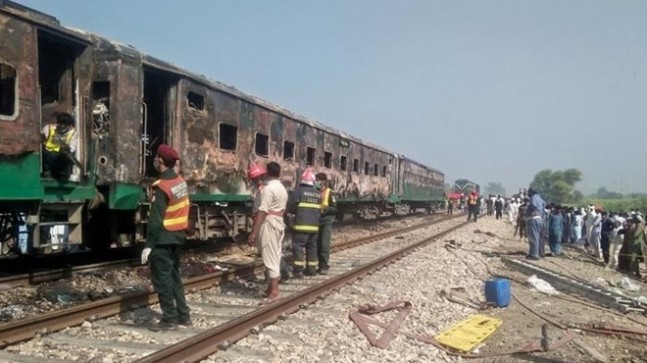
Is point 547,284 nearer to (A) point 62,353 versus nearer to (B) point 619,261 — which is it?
(B) point 619,261

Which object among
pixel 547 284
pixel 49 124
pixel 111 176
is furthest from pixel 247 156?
pixel 547 284

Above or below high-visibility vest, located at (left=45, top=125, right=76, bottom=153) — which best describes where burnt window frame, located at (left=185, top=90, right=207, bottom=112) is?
above

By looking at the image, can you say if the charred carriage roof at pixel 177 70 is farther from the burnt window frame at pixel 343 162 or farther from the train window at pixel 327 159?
the burnt window frame at pixel 343 162

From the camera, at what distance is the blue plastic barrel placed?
25.4 feet

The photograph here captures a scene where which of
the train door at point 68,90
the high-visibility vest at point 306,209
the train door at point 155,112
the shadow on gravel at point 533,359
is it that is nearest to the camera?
the shadow on gravel at point 533,359

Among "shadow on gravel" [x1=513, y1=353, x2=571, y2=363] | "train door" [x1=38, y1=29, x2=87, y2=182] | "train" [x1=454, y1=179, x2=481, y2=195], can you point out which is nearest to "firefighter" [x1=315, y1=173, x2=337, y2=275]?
"train door" [x1=38, y1=29, x2=87, y2=182]

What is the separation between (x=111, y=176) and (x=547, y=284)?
757cm

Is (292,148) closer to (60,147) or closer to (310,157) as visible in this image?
(310,157)

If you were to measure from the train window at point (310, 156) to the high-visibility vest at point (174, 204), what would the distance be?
33.6ft

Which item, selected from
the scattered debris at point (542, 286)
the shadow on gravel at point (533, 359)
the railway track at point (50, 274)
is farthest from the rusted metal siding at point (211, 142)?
the shadow on gravel at point (533, 359)

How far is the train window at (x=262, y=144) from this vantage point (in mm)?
12171

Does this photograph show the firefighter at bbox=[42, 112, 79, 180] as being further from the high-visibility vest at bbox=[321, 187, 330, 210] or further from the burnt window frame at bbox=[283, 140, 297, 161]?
the burnt window frame at bbox=[283, 140, 297, 161]

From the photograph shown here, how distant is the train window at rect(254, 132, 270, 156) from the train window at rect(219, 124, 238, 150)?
1056 millimetres

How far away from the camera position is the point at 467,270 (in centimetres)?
1128
